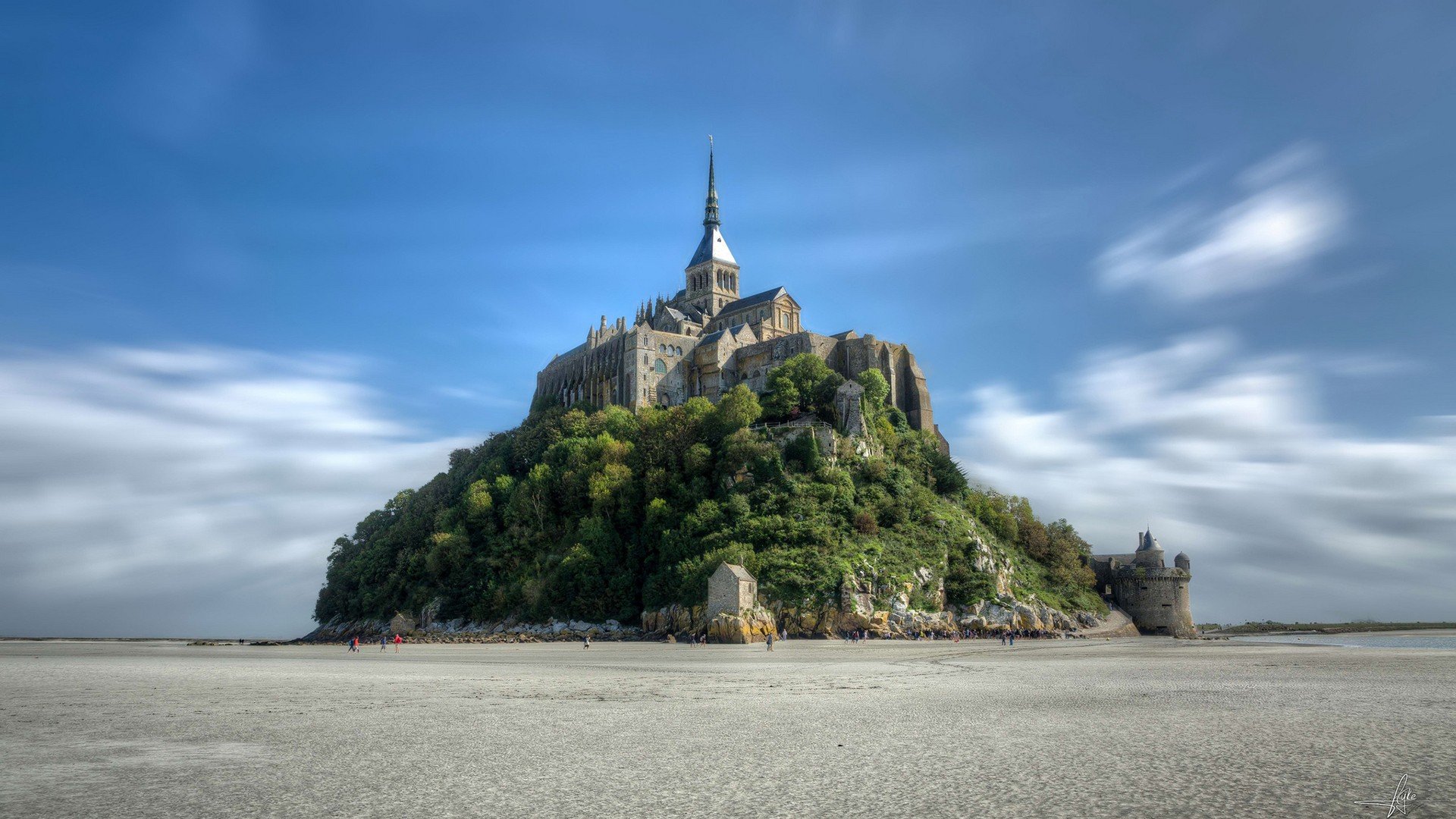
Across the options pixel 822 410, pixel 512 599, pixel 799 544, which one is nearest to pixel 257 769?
pixel 799 544

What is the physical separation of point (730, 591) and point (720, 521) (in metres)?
10.8

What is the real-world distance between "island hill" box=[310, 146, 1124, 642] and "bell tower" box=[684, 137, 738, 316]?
39.6 ft

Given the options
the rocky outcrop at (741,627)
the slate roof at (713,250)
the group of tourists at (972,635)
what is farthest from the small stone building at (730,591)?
the slate roof at (713,250)

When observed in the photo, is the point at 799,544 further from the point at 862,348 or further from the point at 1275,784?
the point at 1275,784

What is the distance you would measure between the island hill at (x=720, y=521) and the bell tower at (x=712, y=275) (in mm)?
12083

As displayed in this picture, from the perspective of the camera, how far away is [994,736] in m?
13.1

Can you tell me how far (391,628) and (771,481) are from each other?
1377 inches

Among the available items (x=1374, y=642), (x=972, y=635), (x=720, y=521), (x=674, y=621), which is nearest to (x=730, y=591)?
(x=674, y=621)

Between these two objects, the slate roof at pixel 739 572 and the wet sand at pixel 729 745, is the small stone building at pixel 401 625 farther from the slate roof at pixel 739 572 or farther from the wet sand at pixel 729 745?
the wet sand at pixel 729 745

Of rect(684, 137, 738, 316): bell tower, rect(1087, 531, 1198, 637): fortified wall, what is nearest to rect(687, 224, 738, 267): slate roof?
rect(684, 137, 738, 316): bell tower

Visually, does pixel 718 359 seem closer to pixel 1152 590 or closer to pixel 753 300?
pixel 753 300

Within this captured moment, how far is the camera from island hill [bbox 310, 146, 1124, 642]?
2333 inches

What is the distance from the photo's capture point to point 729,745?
12375 millimetres

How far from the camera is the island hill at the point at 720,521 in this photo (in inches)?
2333
